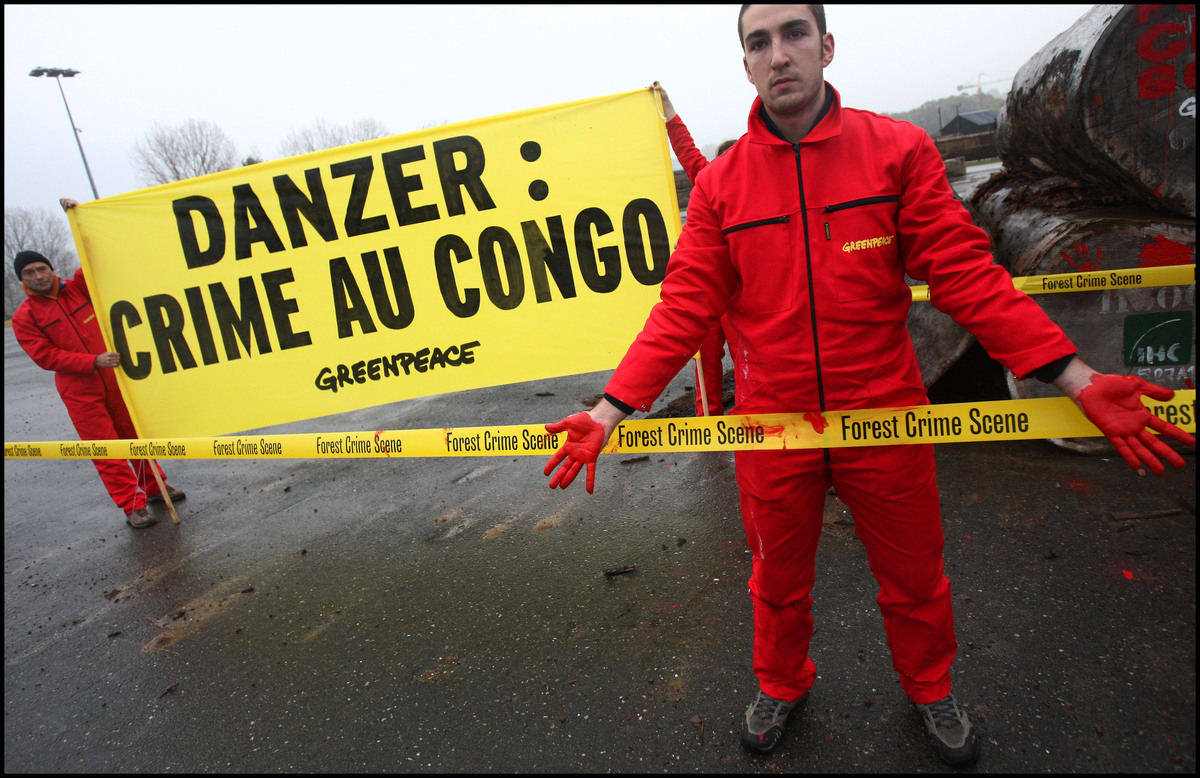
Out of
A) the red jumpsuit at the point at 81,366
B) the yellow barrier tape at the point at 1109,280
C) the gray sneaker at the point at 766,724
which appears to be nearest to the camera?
the gray sneaker at the point at 766,724

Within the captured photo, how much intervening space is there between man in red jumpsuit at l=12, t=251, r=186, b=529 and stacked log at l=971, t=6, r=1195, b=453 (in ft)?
20.6

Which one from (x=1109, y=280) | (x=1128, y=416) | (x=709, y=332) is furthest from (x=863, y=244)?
(x=1109, y=280)

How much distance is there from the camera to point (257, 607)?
11.4ft

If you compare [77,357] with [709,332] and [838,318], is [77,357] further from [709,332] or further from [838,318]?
[838,318]

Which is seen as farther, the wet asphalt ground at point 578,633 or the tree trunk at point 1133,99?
the tree trunk at point 1133,99

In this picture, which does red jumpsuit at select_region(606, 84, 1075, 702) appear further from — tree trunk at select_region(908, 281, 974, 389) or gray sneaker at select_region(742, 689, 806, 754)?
tree trunk at select_region(908, 281, 974, 389)

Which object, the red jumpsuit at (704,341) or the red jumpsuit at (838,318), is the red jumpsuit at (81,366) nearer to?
the red jumpsuit at (704,341)

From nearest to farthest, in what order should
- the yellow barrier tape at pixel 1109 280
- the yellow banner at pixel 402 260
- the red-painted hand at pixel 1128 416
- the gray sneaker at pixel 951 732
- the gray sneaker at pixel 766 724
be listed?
the red-painted hand at pixel 1128 416 → the gray sneaker at pixel 951 732 → the gray sneaker at pixel 766 724 → the yellow barrier tape at pixel 1109 280 → the yellow banner at pixel 402 260

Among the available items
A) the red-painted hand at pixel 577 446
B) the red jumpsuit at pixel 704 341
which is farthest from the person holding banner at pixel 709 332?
the red-painted hand at pixel 577 446

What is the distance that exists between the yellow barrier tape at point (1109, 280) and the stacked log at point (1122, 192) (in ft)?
0.19

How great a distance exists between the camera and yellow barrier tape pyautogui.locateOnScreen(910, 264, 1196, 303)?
11.0ft

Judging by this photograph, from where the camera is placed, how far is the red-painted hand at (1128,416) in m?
1.52

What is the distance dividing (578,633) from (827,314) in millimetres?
1829

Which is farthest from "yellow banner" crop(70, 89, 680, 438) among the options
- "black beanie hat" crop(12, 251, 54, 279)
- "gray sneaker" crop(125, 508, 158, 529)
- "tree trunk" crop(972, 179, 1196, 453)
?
"tree trunk" crop(972, 179, 1196, 453)
